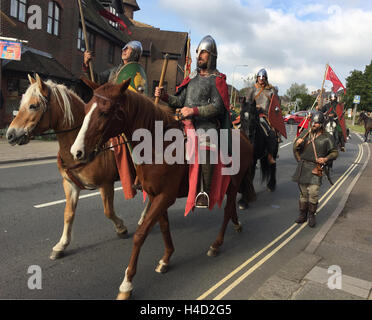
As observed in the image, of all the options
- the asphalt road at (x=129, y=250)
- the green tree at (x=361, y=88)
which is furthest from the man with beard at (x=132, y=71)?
the green tree at (x=361, y=88)

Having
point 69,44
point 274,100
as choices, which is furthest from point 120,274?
point 69,44

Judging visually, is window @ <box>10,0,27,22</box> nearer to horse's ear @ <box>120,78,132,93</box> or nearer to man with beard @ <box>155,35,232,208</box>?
man with beard @ <box>155,35,232,208</box>

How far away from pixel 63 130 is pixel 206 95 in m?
1.81

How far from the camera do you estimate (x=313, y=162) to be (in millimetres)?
6102

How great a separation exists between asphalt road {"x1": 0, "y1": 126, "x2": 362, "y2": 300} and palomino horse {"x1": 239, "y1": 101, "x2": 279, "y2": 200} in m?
1.10

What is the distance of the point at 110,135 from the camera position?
2.86 metres

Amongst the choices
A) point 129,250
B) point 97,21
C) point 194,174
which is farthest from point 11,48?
point 97,21

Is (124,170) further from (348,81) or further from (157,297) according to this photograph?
(348,81)

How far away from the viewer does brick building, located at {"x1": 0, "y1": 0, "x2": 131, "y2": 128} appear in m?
16.1

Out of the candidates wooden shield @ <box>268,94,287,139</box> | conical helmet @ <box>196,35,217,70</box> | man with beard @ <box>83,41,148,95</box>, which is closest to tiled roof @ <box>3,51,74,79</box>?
wooden shield @ <box>268,94,287,139</box>

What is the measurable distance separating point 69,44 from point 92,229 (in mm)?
Result: 20177

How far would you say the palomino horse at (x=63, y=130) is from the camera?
357 cm

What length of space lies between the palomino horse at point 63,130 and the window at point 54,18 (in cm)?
1890

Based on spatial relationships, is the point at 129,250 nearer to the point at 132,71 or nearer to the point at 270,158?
the point at 132,71
